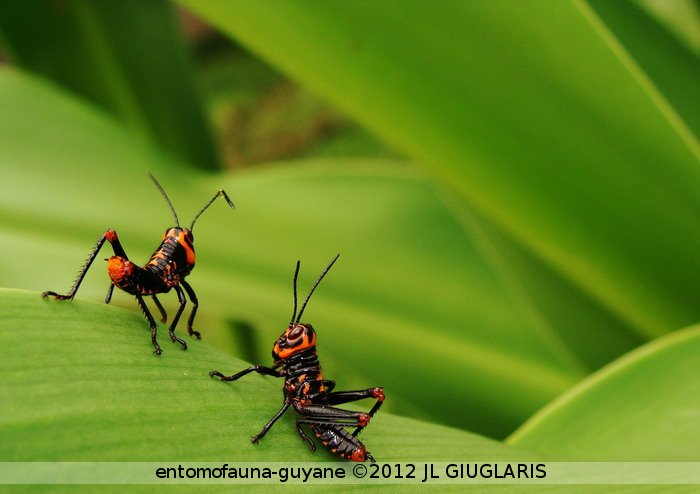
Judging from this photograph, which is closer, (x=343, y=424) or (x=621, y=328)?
(x=343, y=424)

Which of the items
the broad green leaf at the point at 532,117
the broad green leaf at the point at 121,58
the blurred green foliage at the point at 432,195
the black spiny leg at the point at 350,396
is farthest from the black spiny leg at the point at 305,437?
the broad green leaf at the point at 121,58

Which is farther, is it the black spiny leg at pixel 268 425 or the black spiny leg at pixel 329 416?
the black spiny leg at pixel 329 416

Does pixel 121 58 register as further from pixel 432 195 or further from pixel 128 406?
pixel 128 406

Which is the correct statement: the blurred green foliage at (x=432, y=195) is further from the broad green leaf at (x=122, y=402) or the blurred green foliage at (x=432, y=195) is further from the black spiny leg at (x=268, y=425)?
the black spiny leg at (x=268, y=425)

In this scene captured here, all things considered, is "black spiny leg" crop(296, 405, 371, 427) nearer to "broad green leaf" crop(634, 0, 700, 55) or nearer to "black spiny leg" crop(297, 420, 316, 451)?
"black spiny leg" crop(297, 420, 316, 451)

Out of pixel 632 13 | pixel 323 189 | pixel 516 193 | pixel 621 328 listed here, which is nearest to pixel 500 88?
pixel 516 193

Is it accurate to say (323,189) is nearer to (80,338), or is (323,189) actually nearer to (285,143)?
(80,338)
